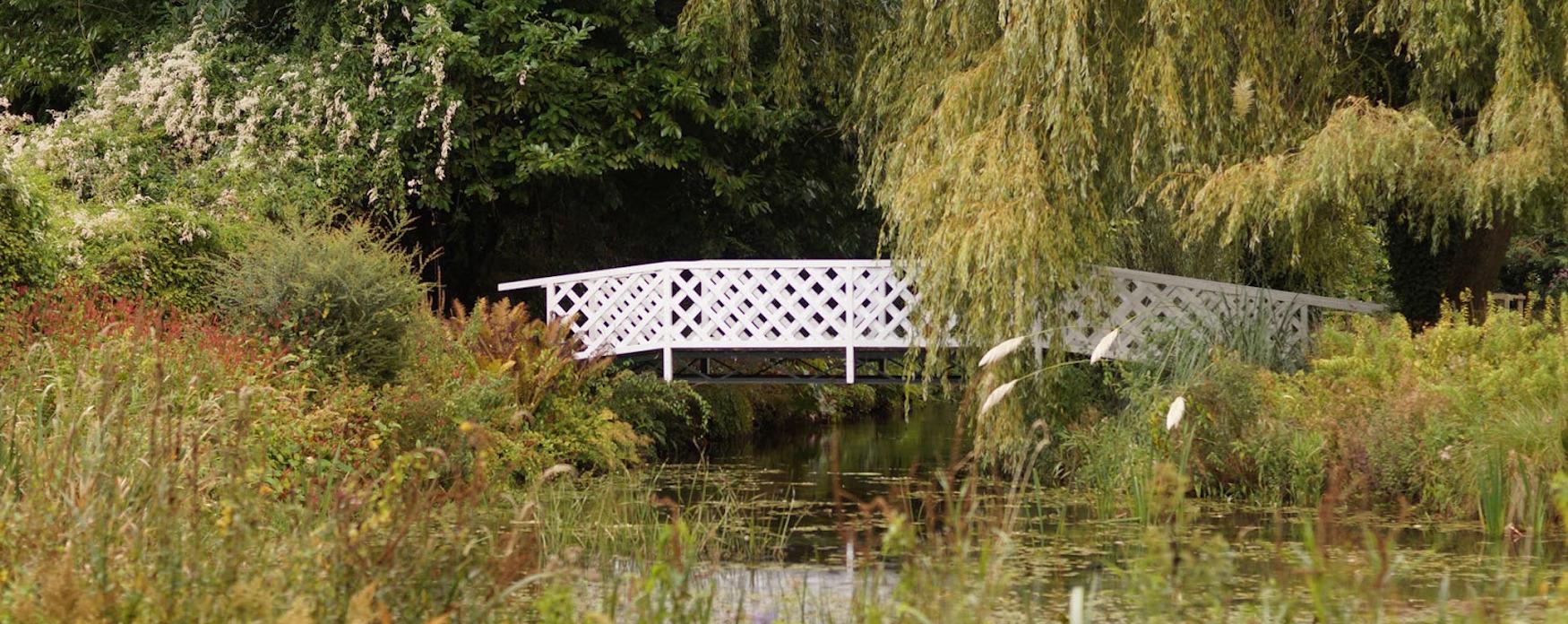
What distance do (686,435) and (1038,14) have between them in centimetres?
700

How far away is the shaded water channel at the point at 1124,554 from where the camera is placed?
5652 mm

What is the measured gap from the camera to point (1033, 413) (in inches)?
523

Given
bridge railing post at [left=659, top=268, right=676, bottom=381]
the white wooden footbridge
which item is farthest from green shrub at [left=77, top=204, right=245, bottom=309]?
bridge railing post at [left=659, top=268, right=676, bottom=381]

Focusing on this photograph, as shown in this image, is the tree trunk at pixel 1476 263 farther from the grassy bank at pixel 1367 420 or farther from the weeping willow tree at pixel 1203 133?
the grassy bank at pixel 1367 420

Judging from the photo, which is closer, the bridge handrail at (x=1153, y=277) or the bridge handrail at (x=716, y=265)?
the bridge handrail at (x=1153, y=277)

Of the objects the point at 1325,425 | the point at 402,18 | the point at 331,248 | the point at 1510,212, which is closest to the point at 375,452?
the point at 331,248

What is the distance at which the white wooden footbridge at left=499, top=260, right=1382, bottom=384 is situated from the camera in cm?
1378

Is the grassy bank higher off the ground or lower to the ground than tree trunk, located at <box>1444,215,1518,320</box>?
lower

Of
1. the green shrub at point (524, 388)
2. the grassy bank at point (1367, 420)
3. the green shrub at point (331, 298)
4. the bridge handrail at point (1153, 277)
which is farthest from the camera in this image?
the bridge handrail at point (1153, 277)

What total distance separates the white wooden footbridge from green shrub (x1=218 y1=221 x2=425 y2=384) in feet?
9.87

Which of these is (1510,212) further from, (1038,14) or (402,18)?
(402,18)

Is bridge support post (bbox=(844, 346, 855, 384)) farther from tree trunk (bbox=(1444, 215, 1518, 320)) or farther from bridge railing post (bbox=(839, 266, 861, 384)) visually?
tree trunk (bbox=(1444, 215, 1518, 320))

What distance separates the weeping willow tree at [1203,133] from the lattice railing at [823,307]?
0.46 metres

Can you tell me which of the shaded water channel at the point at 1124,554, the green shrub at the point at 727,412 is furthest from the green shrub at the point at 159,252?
the green shrub at the point at 727,412
